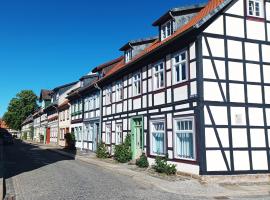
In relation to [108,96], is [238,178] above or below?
below

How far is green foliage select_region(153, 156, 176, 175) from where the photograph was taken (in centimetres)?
1490

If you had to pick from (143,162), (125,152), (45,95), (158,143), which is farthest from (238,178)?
(45,95)

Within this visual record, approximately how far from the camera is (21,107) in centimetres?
8556

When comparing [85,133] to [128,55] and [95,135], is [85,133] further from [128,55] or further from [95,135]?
[128,55]

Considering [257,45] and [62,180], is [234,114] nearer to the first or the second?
[257,45]

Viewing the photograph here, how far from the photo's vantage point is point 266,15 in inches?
611

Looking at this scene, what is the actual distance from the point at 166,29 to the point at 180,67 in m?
4.13

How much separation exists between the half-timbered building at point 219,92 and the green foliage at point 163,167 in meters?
0.29

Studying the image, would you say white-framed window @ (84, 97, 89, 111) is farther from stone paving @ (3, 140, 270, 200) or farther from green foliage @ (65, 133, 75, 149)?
stone paving @ (3, 140, 270, 200)

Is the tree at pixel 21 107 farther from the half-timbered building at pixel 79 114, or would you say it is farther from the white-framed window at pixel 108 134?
the white-framed window at pixel 108 134

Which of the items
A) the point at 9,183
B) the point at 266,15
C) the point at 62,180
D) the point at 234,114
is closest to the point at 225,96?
the point at 234,114

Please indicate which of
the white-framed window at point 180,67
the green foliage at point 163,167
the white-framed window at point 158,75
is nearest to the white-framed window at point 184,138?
the green foliage at point 163,167

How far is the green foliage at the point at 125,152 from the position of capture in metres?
20.1

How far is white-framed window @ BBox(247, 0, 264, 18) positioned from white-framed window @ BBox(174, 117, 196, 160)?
5745 millimetres
